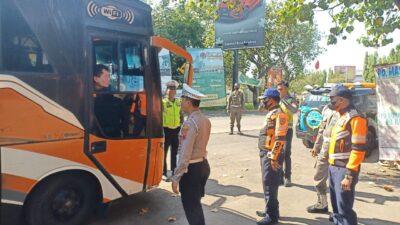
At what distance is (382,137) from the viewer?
7.82m

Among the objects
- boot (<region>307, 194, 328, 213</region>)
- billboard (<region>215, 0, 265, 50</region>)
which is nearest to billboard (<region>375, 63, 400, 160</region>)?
boot (<region>307, 194, 328, 213</region>)

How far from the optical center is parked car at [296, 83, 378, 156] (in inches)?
396

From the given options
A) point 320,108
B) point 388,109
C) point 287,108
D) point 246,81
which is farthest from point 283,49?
point 287,108

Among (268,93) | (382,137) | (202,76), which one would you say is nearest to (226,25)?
(202,76)

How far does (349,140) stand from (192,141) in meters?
1.74

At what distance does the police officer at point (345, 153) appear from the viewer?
3854mm

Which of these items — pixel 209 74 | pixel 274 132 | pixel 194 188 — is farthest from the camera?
pixel 209 74

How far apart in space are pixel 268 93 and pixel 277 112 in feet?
0.87

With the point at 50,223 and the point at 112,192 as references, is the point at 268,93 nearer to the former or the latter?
the point at 112,192

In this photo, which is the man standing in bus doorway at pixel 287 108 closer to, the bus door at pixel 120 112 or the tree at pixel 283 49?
the bus door at pixel 120 112

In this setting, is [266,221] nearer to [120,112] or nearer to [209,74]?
[120,112]

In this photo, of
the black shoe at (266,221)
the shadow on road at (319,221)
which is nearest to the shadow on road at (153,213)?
the black shoe at (266,221)

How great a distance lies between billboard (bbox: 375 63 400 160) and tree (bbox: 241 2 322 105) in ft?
79.8

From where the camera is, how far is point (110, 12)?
4484mm
